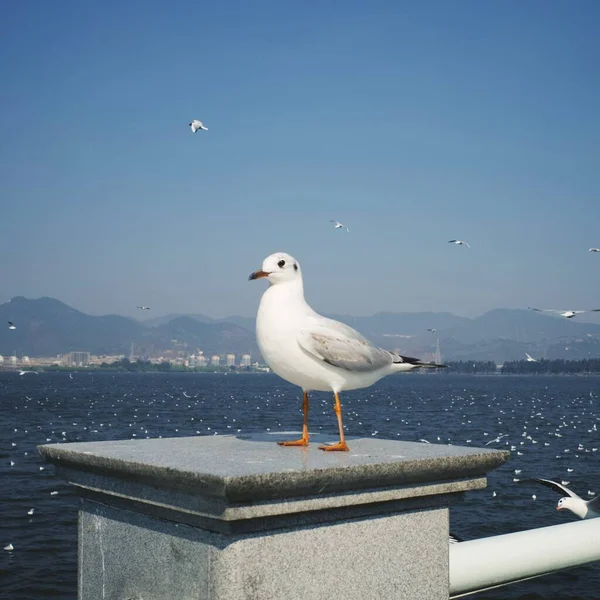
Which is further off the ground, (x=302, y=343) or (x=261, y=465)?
(x=302, y=343)

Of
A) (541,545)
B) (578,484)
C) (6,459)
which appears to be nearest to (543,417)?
(578,484)

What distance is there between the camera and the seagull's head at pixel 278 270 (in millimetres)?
3650

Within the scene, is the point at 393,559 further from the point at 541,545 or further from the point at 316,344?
the point at 316,344

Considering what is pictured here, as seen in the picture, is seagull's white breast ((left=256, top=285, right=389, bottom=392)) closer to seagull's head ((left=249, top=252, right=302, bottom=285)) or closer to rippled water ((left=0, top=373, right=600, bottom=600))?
seagull's head ((left=249, top=252, right=302, bottom=285))

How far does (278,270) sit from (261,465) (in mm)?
1322

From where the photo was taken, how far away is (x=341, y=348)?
357cm

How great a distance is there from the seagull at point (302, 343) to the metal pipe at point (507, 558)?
2.60 ft

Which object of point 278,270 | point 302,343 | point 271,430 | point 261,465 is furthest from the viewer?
point 271,430

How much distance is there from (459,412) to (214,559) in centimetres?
6979

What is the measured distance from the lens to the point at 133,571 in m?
2.68

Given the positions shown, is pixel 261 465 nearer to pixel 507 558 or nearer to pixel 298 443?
pixel 298 443

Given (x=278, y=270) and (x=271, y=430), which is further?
(x=271, y=430)

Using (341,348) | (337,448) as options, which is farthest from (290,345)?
(337,448)

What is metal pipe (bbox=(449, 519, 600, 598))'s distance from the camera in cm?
Result: 305
